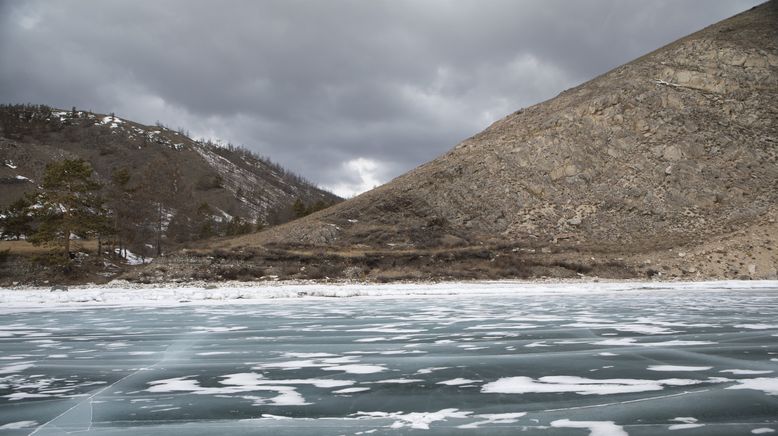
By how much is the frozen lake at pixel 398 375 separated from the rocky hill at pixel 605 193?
23.2 m

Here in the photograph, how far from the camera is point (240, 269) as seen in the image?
34719 millimetres

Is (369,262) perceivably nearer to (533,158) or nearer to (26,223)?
(533,158)

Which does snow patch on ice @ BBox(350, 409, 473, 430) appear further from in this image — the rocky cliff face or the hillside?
the rocky cliff face

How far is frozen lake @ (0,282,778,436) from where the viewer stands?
417cm

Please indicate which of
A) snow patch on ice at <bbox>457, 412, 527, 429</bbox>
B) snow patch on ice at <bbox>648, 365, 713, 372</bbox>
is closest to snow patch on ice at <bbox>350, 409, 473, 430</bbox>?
snow patch on ice at <bbox>457, 412, 527, 429</bbox>

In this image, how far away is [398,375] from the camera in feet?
20.1

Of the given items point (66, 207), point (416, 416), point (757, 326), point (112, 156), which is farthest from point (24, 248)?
point (112, 156)

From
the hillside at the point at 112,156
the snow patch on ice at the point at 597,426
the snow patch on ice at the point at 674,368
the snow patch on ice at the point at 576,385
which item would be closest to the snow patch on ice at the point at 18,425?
the snow patch on ice at the point at 576,385

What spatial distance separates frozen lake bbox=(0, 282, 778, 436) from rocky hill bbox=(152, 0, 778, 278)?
76.1 feet

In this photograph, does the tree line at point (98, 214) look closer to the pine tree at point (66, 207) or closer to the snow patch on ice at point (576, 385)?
the pine tree at point (66, 207)

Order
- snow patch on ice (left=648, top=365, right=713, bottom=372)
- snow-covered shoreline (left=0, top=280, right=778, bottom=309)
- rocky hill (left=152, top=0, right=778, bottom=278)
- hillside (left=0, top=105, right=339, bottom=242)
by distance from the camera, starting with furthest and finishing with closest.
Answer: hillside (left=0, top=105, right=339, bottom=242) → rocky hill (left=152, top=0, right=778, bottom=278) → snow-covered shoreline (left=0, top=280, right=778, bottom=309) → snow patch on ice (left=648, top=365, right=713, bottom=372)

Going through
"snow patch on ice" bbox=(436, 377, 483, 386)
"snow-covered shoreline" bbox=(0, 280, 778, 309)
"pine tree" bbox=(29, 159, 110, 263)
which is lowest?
"snow patch on ice" bbox=(436, 377, 483, 386)

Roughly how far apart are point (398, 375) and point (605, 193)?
45.4 metres

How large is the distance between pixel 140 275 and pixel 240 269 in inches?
239
